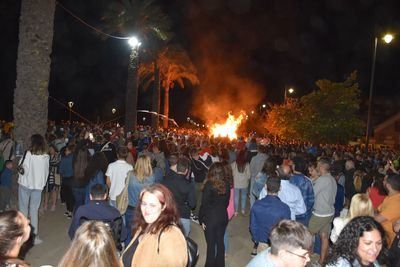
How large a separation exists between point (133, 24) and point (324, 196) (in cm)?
1901

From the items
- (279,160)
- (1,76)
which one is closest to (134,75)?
(279,160)

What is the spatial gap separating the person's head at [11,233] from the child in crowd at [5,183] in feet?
21.9

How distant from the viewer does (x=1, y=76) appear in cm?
4406

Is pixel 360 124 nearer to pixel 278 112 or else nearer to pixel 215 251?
pixel 278 112

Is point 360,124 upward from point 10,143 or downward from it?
upward

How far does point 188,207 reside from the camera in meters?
6.57

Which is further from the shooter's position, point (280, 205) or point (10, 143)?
point (10, 143)

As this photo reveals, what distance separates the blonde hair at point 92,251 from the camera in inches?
106

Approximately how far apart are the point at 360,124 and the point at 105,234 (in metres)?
31.2

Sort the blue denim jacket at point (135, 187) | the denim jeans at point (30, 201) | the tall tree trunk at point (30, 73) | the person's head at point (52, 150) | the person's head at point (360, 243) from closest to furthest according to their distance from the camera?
the person's head at point (360, 243) < the blue denim jacket at point (135, 187) < the denim jeans at point (30, 201) < the tall tree trunk at point (30, 73) < the person's head at point (52, 150)

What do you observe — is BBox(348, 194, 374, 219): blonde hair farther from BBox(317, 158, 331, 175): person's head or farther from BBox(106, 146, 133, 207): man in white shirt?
BBox(106, 146, 133, 207): man in white shirt

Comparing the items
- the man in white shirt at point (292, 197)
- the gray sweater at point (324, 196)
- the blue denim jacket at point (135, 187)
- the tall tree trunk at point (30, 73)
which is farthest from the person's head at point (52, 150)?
the gray sweater at point (324, 196)

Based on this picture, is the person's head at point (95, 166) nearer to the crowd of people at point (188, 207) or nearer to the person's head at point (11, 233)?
the crowd of people at point (188, 207)

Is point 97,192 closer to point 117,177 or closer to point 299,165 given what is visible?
point 117,177
